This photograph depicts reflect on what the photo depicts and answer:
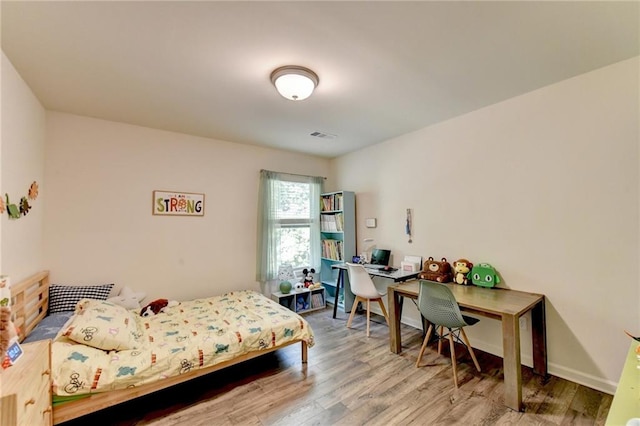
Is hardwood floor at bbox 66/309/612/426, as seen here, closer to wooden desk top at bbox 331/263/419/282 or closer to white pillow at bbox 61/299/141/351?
white pillow at bbox 61/299/141/351

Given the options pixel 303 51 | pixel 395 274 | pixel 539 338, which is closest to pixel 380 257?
pixel 395 274

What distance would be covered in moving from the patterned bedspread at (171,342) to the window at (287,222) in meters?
0.96

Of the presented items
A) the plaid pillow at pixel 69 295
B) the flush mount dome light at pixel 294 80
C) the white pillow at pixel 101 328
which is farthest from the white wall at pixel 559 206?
the plaid pillow at pixel 69 295

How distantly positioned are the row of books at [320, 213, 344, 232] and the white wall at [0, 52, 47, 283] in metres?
3.37

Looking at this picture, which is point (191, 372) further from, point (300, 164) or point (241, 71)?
point (300, 164)

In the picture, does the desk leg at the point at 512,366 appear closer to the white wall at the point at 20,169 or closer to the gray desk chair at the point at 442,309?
the gray desk chair at the point at 442,309

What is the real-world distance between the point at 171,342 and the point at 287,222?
2346 mm

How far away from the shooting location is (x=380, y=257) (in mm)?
3758

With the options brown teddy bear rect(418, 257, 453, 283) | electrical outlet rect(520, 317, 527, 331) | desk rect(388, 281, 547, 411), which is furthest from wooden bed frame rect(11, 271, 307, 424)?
electrical outlet rect(520, 317, 527, 331)

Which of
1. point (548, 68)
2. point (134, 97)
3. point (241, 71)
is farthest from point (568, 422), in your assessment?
point (134, 97)

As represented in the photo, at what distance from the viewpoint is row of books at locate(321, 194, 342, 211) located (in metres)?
4.23

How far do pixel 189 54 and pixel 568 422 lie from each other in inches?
141

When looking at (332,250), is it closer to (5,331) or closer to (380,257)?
(380,257)

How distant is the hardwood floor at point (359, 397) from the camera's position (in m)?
1.89
